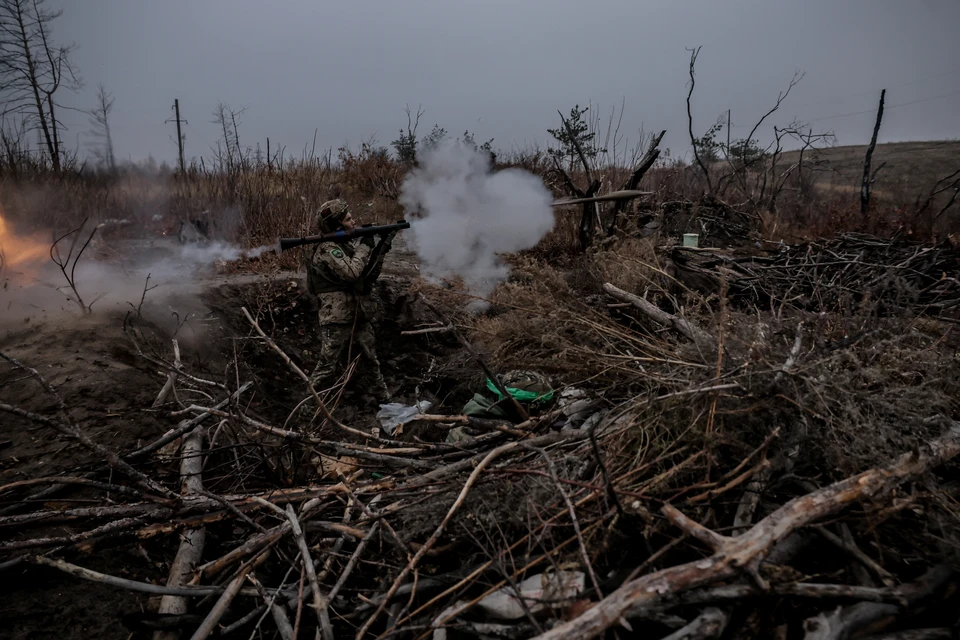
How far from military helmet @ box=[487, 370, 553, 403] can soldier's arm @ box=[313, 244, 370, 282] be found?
7.84 feet

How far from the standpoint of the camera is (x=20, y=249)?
705 centimetres

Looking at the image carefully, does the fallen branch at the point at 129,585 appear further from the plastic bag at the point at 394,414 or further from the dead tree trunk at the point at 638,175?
the dead tree trunk at the point at 638,175

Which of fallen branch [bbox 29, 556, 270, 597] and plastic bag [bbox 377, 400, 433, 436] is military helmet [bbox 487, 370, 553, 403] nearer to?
plastic bag [bbox 377, 400, 433, 436]

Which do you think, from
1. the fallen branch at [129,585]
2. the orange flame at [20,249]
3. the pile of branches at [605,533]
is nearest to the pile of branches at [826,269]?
the pile of branches at [605,533]

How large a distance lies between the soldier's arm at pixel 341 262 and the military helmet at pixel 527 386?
94.0 inches

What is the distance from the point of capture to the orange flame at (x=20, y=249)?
6.74m

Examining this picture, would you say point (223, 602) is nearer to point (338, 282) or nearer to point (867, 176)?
point (338, 282)

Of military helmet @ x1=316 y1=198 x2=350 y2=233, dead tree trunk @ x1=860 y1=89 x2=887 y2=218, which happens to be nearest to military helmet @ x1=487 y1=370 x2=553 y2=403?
military helmet @ x1=316 y1=198 x2=350 y2=233

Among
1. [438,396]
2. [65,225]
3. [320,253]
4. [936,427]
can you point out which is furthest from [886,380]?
[65,225]

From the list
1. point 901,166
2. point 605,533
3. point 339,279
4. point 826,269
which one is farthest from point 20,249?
point 901,166

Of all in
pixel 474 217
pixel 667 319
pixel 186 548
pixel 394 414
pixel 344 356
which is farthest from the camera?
pixel 474 217

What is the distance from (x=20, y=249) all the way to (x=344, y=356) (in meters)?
5.13

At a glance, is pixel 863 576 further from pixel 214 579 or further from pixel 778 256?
pixel 778 256

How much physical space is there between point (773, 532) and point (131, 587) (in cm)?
243
